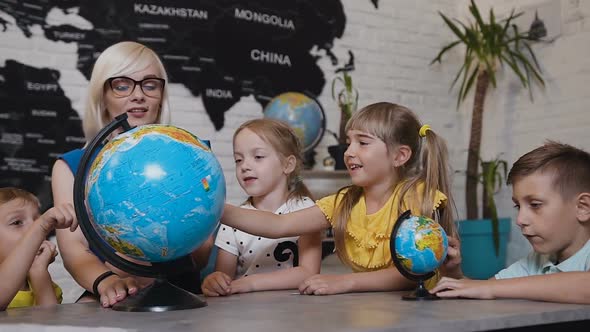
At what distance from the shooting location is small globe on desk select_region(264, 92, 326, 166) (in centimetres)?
455

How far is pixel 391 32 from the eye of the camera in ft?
19.2

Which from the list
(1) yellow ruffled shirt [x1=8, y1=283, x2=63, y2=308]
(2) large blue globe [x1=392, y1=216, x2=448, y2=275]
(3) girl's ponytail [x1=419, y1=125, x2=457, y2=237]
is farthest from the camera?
(1) yellow ruffled shirt [x1=8, y1=283, x2=63, y2=308]

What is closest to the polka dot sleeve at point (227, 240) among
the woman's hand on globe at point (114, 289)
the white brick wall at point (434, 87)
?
the woman's hand on globe at point (114, 289)

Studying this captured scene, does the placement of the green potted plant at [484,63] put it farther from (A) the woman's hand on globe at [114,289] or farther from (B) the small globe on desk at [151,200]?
(B) the small globe on desk at [151,200]

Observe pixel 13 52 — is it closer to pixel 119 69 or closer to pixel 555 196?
pixel 119 69

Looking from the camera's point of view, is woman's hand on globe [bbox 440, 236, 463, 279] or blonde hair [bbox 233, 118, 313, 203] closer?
woman's hand on globe [bbox 440, 236, 463, 279]

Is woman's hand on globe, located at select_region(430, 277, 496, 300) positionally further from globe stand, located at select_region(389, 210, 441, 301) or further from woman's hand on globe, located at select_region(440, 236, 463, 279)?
woman's hand on globe, located at select_region(440, 236, 463, 279)

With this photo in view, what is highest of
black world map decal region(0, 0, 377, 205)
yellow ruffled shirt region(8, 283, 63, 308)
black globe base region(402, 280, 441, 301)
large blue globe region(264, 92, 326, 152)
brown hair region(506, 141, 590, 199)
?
black world map decal region(0, 0, 377, 205)

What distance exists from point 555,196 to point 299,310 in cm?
87

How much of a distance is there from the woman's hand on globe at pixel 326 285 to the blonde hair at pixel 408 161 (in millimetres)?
317

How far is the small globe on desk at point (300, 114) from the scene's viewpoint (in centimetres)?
455

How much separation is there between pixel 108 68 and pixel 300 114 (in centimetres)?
248

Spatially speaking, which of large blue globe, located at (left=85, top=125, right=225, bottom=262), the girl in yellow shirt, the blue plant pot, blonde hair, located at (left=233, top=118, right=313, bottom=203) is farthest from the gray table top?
the blue plant pot

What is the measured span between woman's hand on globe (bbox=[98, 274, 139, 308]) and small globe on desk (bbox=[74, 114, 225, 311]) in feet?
0.21
